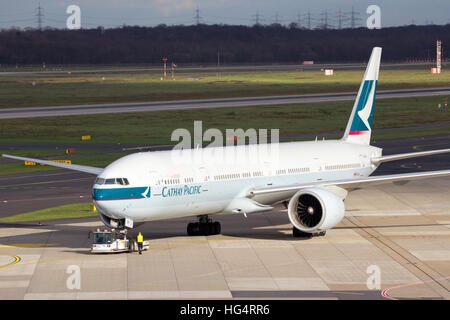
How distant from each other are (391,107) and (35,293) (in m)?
106

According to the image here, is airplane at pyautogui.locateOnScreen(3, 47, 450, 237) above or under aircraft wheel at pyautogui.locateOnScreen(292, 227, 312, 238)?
above

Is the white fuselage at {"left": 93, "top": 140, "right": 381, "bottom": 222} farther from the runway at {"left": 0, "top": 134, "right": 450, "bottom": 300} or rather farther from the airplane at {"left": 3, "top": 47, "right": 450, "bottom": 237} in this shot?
the runway at {"left": 0, "top": 134, "right": 450, "bottom": 300}

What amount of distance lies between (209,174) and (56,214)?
14.8 m

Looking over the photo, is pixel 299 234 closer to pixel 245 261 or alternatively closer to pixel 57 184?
pixel 245 261

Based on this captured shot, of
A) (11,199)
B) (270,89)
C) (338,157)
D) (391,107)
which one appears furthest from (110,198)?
(270,89)

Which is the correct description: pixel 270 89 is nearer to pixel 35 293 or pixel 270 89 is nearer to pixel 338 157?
pixel 338 157

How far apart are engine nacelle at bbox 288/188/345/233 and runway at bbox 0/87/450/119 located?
8029 centimetres

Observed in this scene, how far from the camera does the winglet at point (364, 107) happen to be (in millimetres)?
52750

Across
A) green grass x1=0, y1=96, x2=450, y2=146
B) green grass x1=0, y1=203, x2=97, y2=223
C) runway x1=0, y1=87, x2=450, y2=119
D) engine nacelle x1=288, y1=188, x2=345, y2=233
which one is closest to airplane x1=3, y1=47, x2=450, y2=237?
engine nacelle x1=288, y1=188, x2=345, y2=233

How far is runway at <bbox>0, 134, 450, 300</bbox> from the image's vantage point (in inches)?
1328

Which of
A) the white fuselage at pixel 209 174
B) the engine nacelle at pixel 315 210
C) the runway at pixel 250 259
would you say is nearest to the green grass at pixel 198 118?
the runway at pixel 250 259

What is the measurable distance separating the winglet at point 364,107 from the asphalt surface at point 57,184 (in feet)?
56.5

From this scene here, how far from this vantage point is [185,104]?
441 feet

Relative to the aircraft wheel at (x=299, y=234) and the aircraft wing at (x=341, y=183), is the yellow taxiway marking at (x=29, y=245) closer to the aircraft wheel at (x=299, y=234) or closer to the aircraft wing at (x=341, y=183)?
the aircraft wing at (x=341, y=183)
